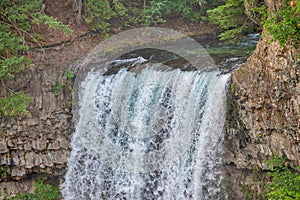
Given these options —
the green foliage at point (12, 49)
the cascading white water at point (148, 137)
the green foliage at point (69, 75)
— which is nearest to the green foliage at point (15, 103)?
the green foliage at point (12, 49)

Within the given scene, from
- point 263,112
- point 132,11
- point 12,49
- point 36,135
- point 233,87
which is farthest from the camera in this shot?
point 132,11

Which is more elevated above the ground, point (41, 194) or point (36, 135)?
point (36, 135)

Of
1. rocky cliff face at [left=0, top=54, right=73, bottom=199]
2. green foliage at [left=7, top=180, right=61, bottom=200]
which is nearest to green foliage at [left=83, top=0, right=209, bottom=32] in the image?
rocky cliff face at [left=0, top=54, right=73, bottom=199]

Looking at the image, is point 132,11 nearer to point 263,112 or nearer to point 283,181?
point 263,112

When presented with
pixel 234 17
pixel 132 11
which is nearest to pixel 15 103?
pixel 234 17

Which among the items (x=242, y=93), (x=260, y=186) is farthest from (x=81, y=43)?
(x=260, y=186)

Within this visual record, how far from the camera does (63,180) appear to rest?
943 cm

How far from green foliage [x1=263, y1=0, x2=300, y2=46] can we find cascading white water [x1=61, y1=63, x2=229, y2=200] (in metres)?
1.89

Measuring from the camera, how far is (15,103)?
8266 mm

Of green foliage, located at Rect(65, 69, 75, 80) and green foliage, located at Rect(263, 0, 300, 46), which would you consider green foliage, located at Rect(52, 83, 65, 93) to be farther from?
green foliage, located at Rect(263, 0, 300, 46)

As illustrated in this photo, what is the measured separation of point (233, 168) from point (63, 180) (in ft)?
15.9

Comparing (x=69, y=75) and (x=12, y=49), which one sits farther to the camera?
(x=69, y=75)

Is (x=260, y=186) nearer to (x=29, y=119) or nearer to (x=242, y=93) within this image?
(x=242, y=93)

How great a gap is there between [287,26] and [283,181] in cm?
270
